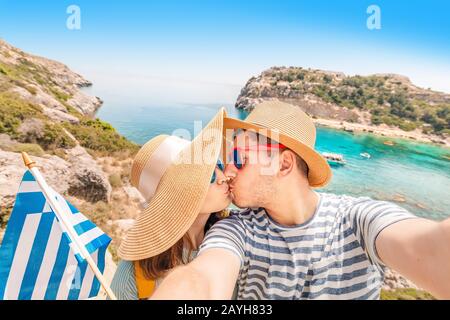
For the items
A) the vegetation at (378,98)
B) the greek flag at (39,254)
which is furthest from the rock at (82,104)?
the vegetation at (378,98)

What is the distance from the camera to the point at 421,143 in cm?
6047

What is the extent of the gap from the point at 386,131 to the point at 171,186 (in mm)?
77284

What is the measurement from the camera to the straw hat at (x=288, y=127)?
183 cm

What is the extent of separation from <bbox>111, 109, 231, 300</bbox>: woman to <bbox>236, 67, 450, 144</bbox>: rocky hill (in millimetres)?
74357

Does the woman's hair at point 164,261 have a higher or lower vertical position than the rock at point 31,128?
lower

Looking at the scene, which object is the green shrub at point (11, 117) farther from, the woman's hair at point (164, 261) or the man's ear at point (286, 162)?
the man's ear at point (286, 162)

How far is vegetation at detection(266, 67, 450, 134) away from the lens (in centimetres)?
6912

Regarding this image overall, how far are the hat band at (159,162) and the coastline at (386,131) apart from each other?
221ft

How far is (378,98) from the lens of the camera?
254 feet

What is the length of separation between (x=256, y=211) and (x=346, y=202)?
0.64 m

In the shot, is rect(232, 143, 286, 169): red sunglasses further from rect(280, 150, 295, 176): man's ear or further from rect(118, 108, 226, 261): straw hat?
rect(118, 108, 226, 261): straw hat

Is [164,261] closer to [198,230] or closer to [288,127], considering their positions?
[198,230]
